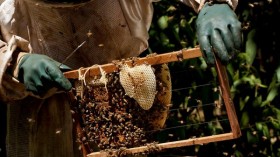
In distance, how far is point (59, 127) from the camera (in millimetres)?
4465

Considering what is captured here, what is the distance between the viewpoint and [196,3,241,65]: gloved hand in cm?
391

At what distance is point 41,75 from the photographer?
Answer: 4016mm

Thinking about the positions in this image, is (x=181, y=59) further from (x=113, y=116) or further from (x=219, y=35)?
(x=113, y=116)

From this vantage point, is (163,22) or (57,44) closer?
(57,44)

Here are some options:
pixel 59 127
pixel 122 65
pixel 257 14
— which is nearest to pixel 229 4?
pixel 122 65

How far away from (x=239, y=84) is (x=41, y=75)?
2.07m

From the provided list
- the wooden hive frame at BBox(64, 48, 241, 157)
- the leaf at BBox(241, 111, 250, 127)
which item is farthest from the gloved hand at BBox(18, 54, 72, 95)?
the leaf at BBox(241, 111, 250, 127)

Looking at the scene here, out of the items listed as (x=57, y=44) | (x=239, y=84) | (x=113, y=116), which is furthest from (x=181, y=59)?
(x=239, y=84)

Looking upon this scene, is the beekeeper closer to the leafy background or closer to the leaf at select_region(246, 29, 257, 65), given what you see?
Result: the leafy background

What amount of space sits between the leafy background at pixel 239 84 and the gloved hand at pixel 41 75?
176 centimetres

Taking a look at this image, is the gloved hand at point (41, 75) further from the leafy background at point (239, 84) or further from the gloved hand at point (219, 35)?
the leafy background at point (239, 84)

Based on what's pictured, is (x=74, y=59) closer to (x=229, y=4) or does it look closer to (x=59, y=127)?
(x=59, y=127)

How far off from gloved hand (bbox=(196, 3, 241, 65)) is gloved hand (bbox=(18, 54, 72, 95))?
0.53 m

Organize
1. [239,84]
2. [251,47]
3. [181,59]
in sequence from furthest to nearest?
[251,47], [239,84], [181,59]
